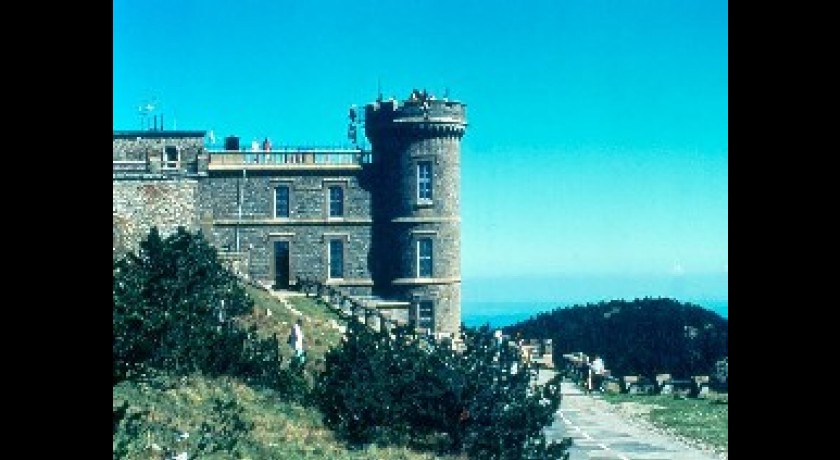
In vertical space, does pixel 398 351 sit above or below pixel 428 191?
below

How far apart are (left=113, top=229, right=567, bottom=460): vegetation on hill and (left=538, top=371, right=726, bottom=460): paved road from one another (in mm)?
1994

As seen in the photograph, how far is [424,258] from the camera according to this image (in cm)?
3794

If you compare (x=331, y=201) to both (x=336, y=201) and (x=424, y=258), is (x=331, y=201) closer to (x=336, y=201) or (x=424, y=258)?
(x=336, y=201)

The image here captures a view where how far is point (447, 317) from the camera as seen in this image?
3816 cm

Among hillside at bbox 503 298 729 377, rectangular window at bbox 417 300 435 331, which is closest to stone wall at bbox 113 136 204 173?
rectangular window at bbox 417 300 435 331

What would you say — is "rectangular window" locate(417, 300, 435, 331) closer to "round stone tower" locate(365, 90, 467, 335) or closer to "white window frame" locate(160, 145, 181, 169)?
"round stone tower" locate(365, 90, 467, 335)

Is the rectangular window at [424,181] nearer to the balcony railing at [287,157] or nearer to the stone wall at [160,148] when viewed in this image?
the balcony railing at [287,157]

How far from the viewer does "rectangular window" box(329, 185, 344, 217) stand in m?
38.5

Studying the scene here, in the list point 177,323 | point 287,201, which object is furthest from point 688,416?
point 287,201

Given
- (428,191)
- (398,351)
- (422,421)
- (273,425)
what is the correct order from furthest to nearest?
1. (428,191)
2. (398,351)
3. (422,421)
4. (273,425)
